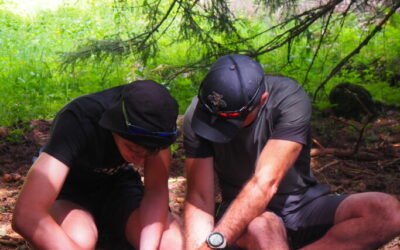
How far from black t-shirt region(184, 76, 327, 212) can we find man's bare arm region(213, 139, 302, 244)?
0.10 metres

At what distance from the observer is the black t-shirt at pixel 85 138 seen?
7.93ft

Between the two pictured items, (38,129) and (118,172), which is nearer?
(118,172)

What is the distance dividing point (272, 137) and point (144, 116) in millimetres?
→ 710

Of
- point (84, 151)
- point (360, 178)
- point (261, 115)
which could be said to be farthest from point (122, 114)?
point (360, 178)

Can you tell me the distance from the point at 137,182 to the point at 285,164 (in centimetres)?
102

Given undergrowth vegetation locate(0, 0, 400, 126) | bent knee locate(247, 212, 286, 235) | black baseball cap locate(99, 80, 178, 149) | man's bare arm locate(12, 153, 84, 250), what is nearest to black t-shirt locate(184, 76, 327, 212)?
bent knee locate(247, 212, 286, 235)

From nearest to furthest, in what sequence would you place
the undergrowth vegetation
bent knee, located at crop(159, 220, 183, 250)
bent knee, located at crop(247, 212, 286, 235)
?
bent knee, located at crop(247, 212, 286, 235) < bent knee, located at crop(159, 220, 183, 250) < the undergrowth vegetation

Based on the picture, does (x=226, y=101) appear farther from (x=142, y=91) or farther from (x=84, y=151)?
(x=84, y=151)

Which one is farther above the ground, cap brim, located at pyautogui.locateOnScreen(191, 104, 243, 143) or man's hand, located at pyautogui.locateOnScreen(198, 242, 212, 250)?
cap brim, located at pyautogui.locateOnScreen(191, 104, 243, 143)

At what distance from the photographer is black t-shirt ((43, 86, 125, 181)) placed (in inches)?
95.1

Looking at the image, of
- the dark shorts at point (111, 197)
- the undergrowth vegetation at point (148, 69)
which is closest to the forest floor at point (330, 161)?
the undergrowth vegetation at point (148, 69)

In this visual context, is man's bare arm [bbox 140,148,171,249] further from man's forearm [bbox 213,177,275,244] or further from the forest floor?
the forest floor

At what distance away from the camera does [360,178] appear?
395 centimetres

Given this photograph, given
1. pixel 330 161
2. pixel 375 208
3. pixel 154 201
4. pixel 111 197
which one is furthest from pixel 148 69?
pixel 375 208
